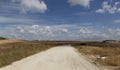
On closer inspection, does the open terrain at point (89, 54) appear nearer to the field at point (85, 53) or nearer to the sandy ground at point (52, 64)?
the field at point (85, 53)

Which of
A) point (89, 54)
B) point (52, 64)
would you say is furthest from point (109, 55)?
point (52, 64)

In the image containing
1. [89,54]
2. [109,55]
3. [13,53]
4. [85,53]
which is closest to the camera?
[109,55]

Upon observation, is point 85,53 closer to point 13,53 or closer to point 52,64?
point 13,53

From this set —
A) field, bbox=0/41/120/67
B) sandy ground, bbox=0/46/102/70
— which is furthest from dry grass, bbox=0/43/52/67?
sandy ground, bbox=0/46/102/70

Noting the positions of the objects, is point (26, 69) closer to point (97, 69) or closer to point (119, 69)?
point (97, 69)

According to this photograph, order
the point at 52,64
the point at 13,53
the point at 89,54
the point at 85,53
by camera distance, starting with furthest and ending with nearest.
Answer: the point at 85,53, the point at 89,54, the point at 13,53, the point at 52,64

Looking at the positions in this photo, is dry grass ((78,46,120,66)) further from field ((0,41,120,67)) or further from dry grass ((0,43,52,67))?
dry grass ((0,43,52,67))

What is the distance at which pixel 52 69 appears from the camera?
22.1 metres

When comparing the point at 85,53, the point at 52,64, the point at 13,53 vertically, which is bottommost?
the point at 52,64

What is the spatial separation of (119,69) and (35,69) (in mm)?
6942

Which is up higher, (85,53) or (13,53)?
(85,53)

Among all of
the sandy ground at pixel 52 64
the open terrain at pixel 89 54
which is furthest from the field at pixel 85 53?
the sandy ground at pixel 52 64

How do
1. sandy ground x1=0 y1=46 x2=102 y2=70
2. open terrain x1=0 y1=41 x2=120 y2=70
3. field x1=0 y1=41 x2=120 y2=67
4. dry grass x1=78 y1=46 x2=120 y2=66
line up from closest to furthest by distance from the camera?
sandy ground x1=0 y1=46 x2=102 y2=70 < open terrain x1=0 y1=41 x2=120 y2=70 < dry grass x1=78 y1=46 x2=120 y2=66 < field x1=0 y1=41 x2=120 y2=67

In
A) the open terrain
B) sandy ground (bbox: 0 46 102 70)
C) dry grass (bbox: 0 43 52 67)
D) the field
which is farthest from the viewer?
dry grass (bbox: 0 43 52 67)
